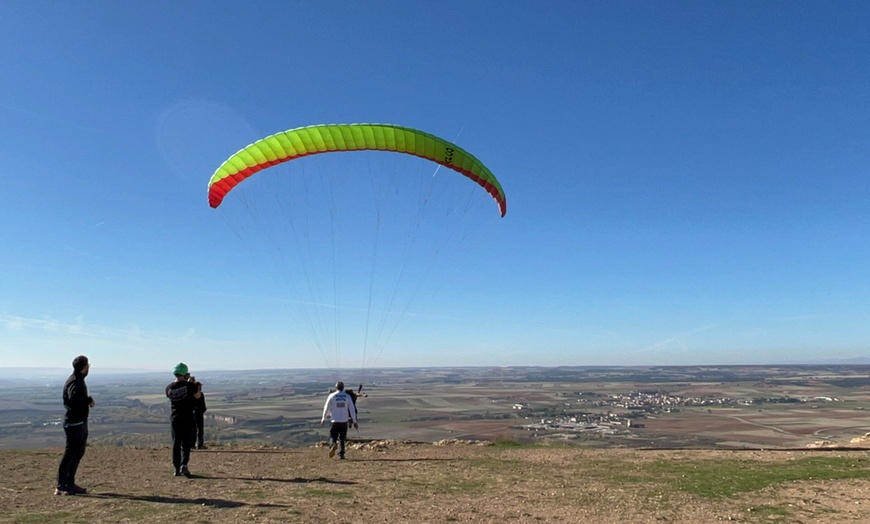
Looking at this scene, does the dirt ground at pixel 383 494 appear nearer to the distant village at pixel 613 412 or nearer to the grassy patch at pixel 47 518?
the grassy patch at pixel 47 518

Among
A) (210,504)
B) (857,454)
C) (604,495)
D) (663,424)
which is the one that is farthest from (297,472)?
(663,424)

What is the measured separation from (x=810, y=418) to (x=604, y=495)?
83630mm

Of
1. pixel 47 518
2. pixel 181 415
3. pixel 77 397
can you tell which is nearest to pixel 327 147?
pixel 181 415

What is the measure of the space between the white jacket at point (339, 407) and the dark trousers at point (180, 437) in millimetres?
3645

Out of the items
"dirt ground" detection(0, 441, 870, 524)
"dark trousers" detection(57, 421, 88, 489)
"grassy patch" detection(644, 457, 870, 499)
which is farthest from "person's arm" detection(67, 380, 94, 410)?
"grassy patch" detection(644, 457, 870, 499)

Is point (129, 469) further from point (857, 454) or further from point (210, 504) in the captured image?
point (857, 454)

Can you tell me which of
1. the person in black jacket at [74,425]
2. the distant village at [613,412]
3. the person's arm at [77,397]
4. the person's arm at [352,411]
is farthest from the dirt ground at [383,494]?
the distant village at [613,412]

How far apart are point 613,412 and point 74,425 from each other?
297ft

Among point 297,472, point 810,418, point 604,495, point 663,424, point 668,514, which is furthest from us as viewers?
point 810,418

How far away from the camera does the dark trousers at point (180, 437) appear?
1005 centimetres

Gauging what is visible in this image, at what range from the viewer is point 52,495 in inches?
324

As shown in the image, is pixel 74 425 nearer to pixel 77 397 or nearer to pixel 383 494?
pixel 77 397

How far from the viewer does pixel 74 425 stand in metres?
8.37

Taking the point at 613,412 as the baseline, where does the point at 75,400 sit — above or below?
above
